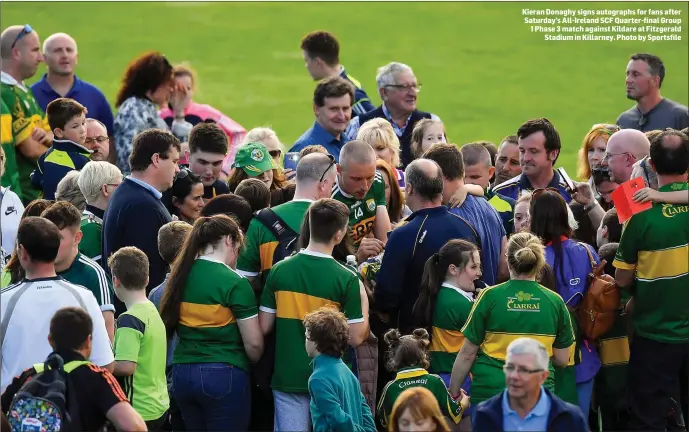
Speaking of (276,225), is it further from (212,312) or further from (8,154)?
(8,154)

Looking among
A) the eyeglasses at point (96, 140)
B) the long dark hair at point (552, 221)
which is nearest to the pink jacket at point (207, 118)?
the eyeglasses at point (96, 140)

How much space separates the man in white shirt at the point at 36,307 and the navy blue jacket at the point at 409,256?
184 cm

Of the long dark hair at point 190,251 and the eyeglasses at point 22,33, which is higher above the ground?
the eyeglasses at point 22,33

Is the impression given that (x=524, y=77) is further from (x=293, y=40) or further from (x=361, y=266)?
(x=361, y=266)

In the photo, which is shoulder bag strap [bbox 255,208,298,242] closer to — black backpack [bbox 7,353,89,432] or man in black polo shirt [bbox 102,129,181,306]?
man in black polo shirt [bbox 102,129,181,306]

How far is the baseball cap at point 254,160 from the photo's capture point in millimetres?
8938

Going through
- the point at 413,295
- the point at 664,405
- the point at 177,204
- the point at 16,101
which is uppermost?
the point at 16,101

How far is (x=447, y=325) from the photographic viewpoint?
7336 millimetres

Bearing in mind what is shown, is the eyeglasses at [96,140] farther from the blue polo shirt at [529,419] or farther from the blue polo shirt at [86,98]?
the blue polo shirt at [529,419]

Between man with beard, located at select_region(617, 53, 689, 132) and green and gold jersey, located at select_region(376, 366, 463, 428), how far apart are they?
216 inches

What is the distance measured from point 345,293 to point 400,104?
448cm

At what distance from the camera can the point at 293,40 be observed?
82.2 ft

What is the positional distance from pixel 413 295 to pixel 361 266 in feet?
1.48

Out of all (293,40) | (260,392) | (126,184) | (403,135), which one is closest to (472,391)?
(260,392)
